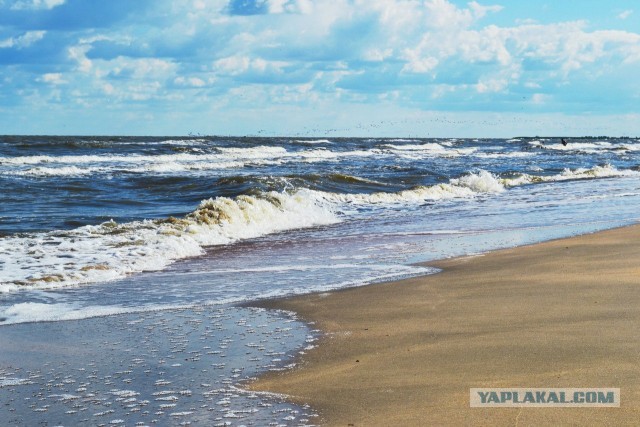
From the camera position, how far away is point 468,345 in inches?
181

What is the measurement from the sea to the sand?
0.23m

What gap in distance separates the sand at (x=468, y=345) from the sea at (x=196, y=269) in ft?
0.76

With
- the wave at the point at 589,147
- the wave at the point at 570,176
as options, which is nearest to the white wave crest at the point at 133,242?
the wave at the point at 570,176

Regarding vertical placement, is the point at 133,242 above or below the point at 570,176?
below

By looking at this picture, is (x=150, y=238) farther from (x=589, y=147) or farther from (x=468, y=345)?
(x=589, y=147)

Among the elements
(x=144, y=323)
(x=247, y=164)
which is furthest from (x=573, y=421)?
(x=247, y=164)

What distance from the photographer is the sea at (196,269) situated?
4.03 meters

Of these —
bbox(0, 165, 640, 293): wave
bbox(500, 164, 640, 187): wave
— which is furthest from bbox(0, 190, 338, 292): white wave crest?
bbox(500, 164, 640, 187): wave

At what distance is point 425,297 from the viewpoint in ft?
20.7

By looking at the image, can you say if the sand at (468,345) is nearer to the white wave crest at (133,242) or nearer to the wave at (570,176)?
the white wave crest at (133,242)

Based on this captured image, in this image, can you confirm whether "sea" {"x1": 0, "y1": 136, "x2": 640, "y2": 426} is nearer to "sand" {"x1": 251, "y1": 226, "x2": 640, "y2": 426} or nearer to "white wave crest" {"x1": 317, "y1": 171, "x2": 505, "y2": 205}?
"white wave crest" {"x1": 317, "y1": 171, "x2": 505, "y2": 205}

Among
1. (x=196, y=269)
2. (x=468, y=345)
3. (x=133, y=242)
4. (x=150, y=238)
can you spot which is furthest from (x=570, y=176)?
(x=468, y=345)

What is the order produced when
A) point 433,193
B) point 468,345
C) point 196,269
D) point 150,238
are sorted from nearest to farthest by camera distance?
point 468,345
point 196,269
point 150,238
point 433,193

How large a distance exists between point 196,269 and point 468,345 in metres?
4.69
